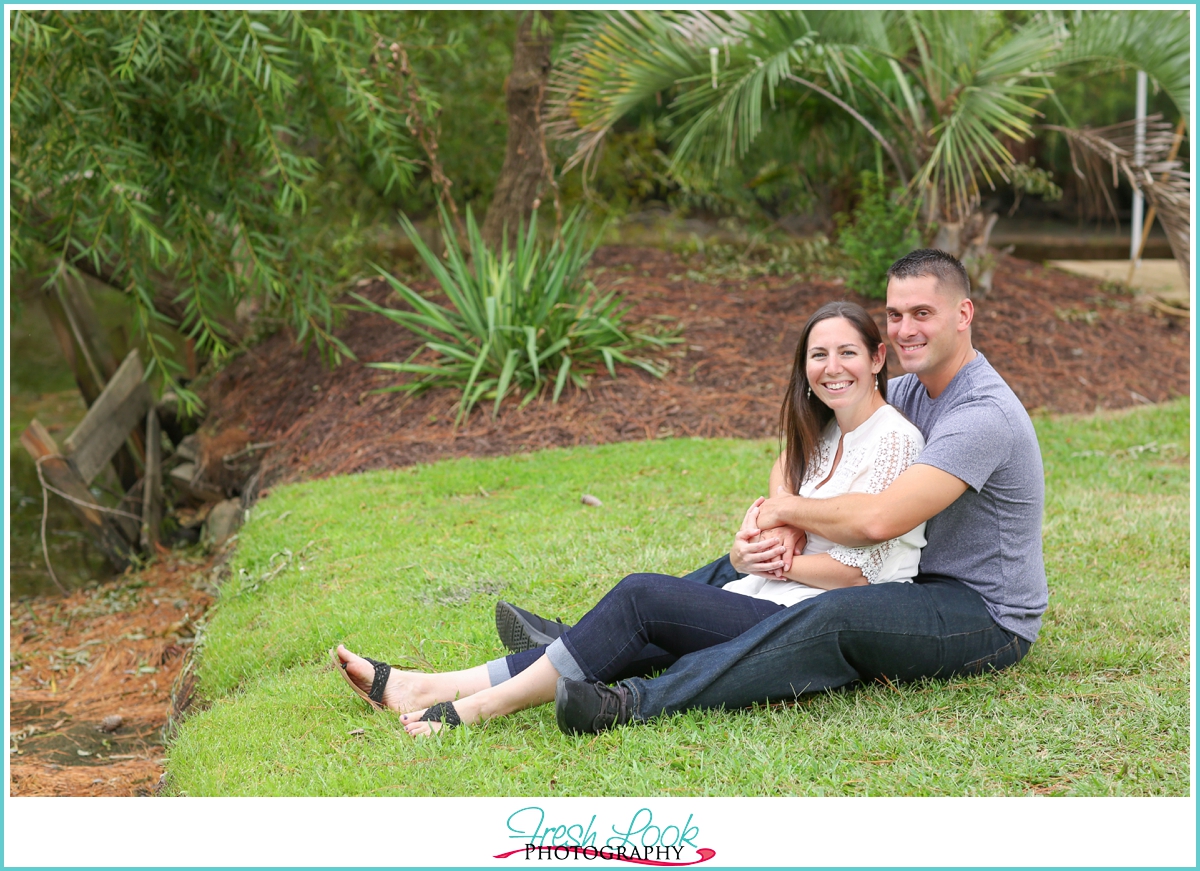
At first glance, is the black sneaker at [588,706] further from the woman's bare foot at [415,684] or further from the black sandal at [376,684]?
the black sandal at [376,684]

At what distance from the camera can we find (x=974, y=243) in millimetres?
7648

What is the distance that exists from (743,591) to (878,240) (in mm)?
4961

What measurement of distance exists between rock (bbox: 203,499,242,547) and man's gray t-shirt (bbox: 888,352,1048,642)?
489 cm

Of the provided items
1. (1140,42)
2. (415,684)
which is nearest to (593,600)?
(415,684)

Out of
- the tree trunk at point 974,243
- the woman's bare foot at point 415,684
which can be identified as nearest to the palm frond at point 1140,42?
the tree trunk at point 974,243

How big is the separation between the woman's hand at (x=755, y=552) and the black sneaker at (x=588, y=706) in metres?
0.52

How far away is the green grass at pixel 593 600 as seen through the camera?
2613 millimetres

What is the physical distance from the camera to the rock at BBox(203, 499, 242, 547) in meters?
6.62

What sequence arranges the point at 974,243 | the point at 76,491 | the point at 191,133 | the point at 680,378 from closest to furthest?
the point at 191,133 → the point at 76,491 → the point at 680,378 → the point at 974,243

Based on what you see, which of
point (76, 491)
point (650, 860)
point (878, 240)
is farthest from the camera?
point (878, 240)

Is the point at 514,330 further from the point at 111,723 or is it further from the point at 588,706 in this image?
the point at 588,706

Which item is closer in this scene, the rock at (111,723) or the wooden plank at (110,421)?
the rock at (111,723)

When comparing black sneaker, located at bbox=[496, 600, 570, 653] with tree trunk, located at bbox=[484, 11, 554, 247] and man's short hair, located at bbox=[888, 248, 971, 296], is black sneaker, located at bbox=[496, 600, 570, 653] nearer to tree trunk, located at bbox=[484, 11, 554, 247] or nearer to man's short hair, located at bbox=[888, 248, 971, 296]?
man's short hair, located at bbox=[888, 248, 971, 296]

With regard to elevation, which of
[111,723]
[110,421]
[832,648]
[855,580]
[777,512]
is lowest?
[111,723]
